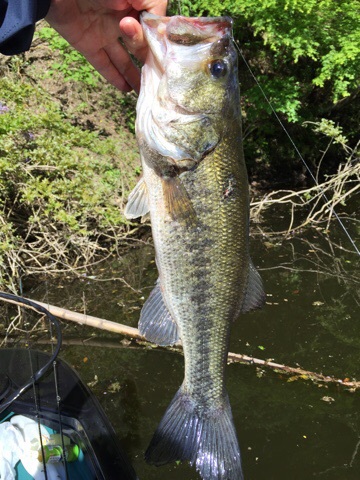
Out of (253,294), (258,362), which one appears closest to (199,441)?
(253,294)

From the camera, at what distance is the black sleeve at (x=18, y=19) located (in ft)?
5.60

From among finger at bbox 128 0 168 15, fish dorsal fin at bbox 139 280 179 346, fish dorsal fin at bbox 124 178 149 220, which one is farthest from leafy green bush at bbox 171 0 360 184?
fish dorsal fin at bbox 139 280 179 346

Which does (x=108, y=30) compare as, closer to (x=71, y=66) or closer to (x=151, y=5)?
(x=151, y=5)

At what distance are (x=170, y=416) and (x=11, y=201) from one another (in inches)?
185

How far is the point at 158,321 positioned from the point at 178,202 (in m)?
0.49

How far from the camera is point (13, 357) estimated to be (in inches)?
128

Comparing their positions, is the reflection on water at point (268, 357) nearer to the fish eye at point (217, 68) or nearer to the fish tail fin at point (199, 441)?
the fish tail fin at point (199, 441)

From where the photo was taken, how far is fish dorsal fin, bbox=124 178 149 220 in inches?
78.7

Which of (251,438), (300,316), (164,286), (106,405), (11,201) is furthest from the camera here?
(11,201)

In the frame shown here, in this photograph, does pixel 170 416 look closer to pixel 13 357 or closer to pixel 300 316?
pixel 13 357

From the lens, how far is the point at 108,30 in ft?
6.87

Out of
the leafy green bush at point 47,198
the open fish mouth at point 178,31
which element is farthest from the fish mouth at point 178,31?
the leafy green bush at point 47,198

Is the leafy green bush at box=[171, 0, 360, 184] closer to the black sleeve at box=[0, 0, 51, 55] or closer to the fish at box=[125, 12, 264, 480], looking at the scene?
the fish at box=[125, 12, 264, 480]

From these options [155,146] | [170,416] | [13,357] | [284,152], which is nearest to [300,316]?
[13,357]
